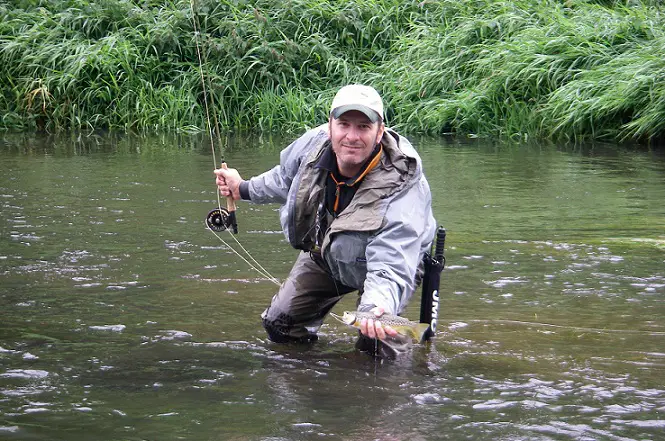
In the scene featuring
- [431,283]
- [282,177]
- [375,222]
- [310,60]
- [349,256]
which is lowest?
[431,283]

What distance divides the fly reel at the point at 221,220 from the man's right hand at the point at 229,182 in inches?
9.6

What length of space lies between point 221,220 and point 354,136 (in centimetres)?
134

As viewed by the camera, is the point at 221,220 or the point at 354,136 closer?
the point at 354,136

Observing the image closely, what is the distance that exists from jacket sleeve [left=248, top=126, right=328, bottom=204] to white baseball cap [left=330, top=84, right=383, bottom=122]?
1.37 ft

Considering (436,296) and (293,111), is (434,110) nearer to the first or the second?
(293,111)

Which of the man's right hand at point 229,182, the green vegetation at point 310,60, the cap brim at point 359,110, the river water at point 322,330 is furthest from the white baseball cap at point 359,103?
the green vegetation at point 310,60

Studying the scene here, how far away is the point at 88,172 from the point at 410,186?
7.38 m

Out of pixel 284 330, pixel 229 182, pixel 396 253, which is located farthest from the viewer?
pixel 284 330

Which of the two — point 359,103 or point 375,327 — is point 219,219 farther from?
point 375,327

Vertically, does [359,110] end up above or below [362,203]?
above

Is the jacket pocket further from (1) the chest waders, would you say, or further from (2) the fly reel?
(2) the fly reel

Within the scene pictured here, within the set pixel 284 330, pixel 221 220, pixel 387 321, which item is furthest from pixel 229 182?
pixel 387 321

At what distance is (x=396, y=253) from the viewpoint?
422 centimetres

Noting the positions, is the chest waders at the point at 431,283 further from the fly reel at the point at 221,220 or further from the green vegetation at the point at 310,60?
the green vegetation at the point at 310,60
